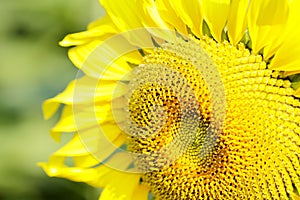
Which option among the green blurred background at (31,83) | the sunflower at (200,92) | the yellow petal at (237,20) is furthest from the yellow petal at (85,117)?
the green blurred background at (31,83)

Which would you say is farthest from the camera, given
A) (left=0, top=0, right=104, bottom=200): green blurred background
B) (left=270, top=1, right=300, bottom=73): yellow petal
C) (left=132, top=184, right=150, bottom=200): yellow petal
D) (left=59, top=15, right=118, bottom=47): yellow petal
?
(left=0, top=0, right=104, bottom=200): green blurred background

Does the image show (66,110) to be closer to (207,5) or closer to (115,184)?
(115,184)

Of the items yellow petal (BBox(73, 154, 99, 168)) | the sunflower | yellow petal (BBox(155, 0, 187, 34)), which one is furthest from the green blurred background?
yellow petal (BBox(155, 0, 187, 34))

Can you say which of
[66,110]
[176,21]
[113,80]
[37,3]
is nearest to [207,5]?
[176,21]

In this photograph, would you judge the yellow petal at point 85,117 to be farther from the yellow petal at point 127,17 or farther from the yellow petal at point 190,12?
the yellow petal at point 190,12

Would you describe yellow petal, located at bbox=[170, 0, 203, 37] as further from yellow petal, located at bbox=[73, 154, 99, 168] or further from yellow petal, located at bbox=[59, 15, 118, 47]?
yellow petal, located at bbox=[73, 154, 99, 168]

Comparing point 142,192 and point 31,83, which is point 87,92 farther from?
point 31,83
